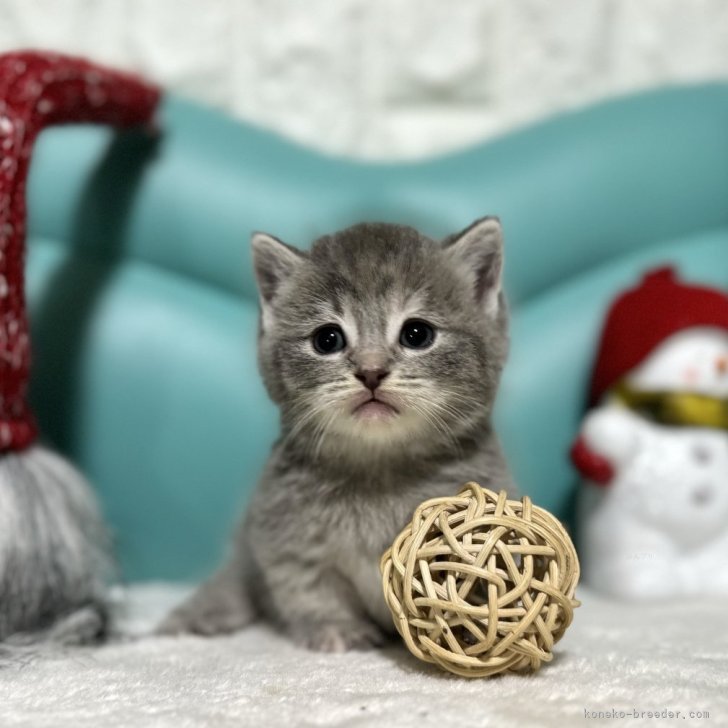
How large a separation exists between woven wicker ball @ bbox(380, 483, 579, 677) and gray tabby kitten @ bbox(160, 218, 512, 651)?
4.9 inches

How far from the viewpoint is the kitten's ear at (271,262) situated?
1021 mm

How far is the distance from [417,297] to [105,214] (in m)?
0.76

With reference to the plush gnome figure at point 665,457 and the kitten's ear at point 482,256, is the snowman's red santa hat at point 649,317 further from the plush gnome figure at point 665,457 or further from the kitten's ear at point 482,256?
the kitten's ear at point 482,256

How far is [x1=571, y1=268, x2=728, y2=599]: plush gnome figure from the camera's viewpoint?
131 cm

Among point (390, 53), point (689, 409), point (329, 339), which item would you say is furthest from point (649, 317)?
point (390, 53)

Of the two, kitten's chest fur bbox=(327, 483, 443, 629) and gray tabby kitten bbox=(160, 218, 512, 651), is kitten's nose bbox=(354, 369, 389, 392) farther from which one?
kitten's chest fur bbox=(327, 483, 443, 629)

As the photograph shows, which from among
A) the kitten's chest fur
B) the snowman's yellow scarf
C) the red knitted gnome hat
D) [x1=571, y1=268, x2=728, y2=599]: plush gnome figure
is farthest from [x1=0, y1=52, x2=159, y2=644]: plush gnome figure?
the snowman's yellow scarf

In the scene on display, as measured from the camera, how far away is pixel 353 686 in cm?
89

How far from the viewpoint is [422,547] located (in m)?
0.85

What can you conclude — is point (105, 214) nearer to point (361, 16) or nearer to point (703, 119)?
point (361, 16)

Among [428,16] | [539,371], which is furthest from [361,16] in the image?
[539,371]

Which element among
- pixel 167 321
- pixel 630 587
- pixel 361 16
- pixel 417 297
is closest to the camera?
pixel 417 297

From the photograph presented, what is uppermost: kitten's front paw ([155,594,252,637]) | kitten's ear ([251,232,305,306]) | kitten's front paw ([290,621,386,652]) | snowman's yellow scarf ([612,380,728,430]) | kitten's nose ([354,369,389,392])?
kitten's ear ([251,232,305,306])

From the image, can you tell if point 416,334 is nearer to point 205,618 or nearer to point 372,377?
point 372,377
